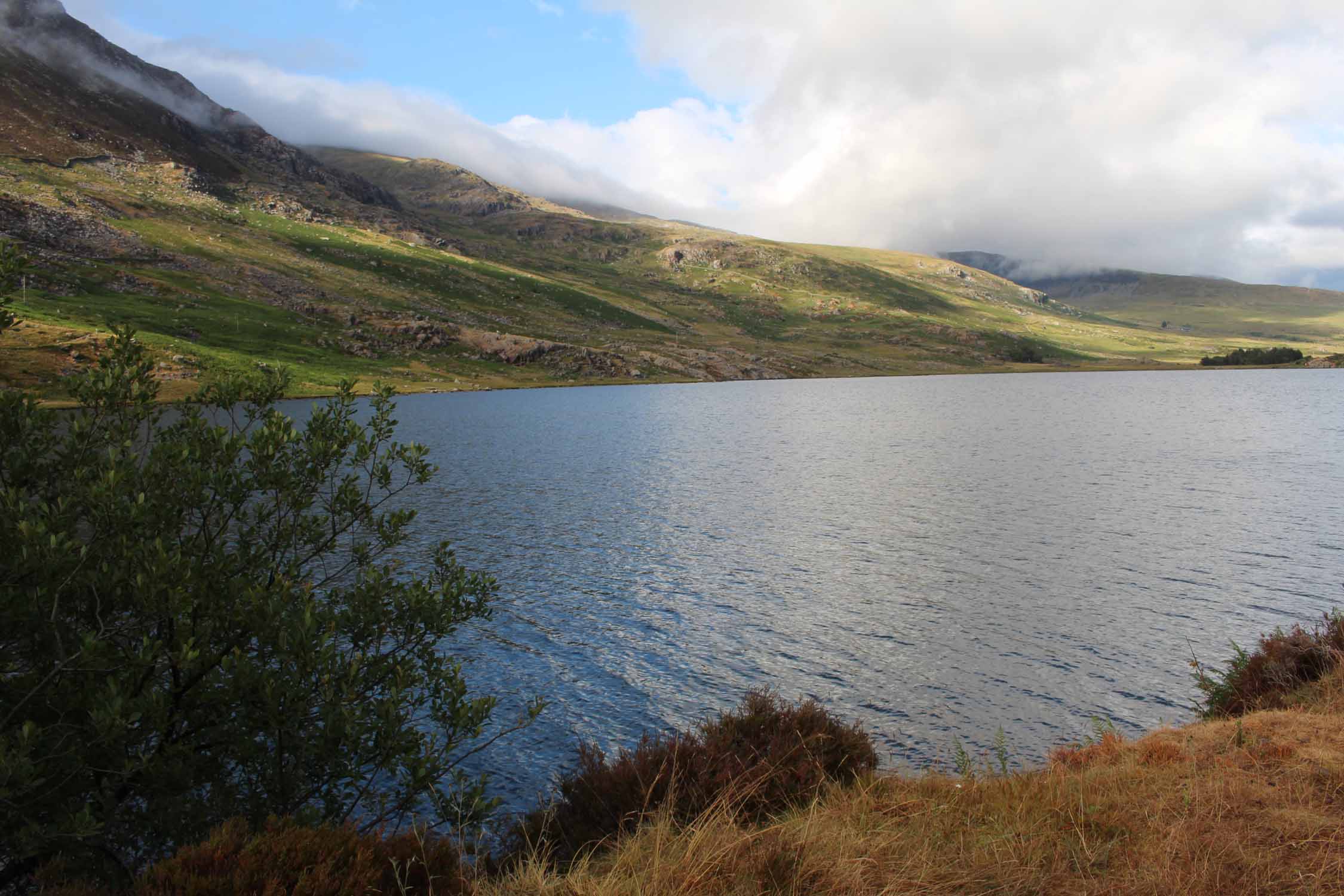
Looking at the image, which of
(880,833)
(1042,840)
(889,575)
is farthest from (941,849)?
(889,575)

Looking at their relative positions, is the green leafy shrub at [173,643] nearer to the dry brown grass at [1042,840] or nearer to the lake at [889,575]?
the dry brown grass at [1042,840]

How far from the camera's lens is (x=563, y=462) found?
240 feet

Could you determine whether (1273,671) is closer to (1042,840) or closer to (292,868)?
(1042,840)

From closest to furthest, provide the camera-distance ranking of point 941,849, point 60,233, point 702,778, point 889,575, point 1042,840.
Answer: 1. point 1042,840
2. point 941,849
3. point 702,778
4. point 889,575
5. point 60,233

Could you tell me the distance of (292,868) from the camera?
814cm

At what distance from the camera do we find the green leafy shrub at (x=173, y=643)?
10.0m

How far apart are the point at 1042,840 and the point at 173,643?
13.1 meters

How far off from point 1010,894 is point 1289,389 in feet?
684

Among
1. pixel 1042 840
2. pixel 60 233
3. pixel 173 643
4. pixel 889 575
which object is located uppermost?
pixel 60 233

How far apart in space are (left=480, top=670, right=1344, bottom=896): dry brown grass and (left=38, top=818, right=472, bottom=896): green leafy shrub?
1.19m

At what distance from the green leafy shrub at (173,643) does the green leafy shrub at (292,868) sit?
37.8 inches

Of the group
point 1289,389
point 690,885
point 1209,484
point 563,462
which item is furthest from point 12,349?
point 1289,389

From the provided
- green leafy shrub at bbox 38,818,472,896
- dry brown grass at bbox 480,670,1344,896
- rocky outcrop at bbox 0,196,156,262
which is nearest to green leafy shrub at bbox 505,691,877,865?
dry brown grass at bbox 480,670,1344,896

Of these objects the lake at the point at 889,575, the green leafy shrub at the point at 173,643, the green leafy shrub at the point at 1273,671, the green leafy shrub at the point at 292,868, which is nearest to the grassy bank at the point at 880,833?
the green leafy shrub at the point at 292,868
